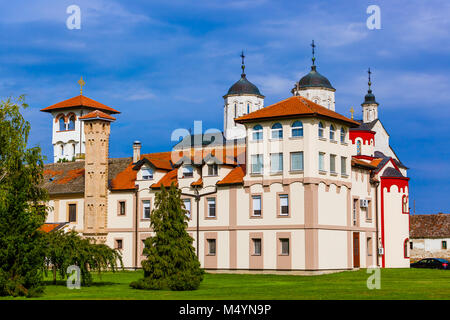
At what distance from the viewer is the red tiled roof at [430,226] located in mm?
92000

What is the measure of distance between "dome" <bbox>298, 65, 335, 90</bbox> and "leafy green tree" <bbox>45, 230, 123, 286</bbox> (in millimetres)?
47975

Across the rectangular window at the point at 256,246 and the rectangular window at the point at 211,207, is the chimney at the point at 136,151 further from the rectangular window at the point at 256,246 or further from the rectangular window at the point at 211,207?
the rectangular window at the point at 256,246

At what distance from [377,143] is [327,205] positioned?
102 ft

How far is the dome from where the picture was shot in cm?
8331

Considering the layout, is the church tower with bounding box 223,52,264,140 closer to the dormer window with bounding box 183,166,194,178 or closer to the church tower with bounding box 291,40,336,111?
the church tower with bounding box 291,40,336,111

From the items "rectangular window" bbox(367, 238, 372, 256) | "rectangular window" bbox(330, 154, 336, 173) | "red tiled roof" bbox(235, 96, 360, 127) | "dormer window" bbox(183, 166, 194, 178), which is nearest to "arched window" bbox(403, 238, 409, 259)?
"rectangular window" bbox(367, 238, 372, 256)

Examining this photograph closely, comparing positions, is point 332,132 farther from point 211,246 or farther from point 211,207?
point 211,246

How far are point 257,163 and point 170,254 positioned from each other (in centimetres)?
2001

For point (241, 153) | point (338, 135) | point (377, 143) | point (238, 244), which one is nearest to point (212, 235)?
point (238, 244)

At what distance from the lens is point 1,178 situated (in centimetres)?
4347

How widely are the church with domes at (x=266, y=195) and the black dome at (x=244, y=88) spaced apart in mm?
23481

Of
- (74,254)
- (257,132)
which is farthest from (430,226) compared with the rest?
(74,254)

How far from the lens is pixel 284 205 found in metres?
53.4
